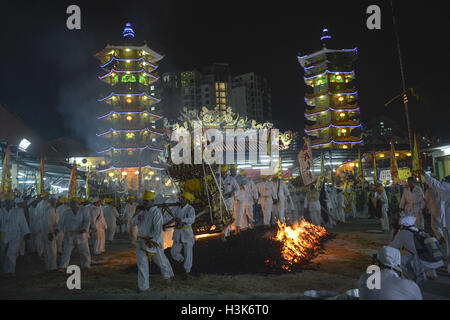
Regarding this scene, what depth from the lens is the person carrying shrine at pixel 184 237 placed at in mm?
6604

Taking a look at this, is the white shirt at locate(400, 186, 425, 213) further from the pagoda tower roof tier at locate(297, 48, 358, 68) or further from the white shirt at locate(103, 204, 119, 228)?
the pagoda tower roof tier at locate(297, 48, 358, 68)

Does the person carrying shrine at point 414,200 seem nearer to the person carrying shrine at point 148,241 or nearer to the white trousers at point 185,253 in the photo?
the white trousers at point 185,253

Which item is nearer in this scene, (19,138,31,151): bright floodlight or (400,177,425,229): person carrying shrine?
(400,177,425,229): person carrying shrine

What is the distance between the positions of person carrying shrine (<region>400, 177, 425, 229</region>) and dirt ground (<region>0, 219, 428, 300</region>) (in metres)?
1.79

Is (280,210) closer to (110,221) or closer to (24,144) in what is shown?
(110,221)

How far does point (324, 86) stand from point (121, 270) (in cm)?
4456

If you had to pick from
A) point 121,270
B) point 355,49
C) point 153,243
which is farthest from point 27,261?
point 355,49

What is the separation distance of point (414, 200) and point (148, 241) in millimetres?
7325

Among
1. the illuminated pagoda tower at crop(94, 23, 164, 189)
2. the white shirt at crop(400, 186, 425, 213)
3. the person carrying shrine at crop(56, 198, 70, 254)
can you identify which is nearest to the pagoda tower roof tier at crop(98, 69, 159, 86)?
the illuminated pagoda tower at crop(94, 23, 164, 189)

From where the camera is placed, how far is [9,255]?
742cm

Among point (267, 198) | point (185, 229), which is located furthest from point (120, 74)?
point (185, 229)

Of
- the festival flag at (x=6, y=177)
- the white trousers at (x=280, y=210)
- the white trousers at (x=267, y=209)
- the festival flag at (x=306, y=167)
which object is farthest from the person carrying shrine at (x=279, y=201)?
the festival flag at (x=6, y=177)

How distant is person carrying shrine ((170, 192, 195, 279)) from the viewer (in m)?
6.60

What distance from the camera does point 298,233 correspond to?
373 inches
